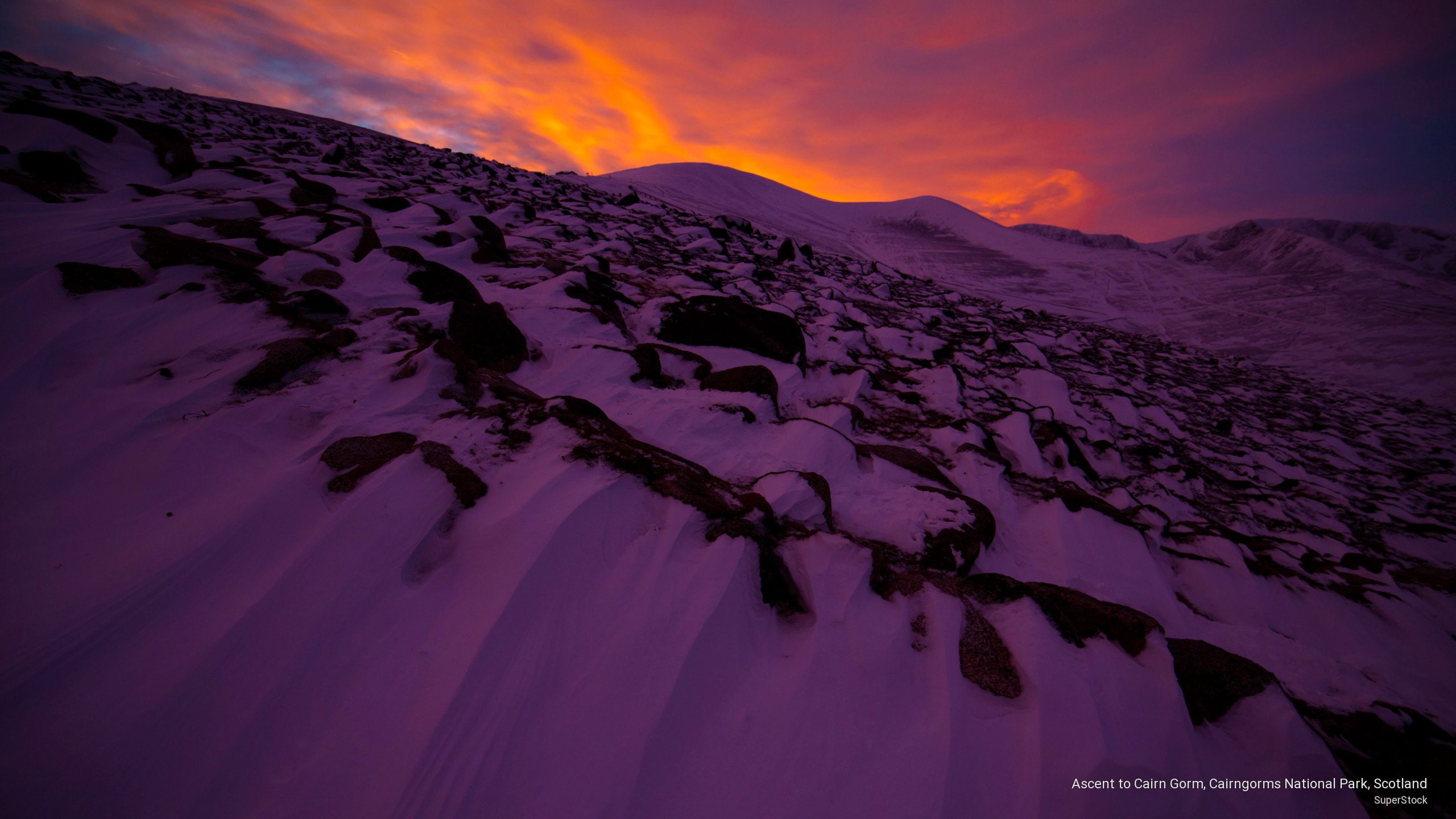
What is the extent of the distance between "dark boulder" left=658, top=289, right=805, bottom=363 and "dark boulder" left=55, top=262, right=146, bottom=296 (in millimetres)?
3208

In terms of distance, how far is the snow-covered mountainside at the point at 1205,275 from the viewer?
1175 centimetres

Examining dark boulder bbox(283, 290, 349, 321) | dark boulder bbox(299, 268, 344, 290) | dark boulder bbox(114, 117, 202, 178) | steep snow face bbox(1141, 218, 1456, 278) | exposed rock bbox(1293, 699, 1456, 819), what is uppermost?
steep snow face bbox(1141, 218, 1456, 278)

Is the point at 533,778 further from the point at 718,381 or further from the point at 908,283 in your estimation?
the point at 908,283

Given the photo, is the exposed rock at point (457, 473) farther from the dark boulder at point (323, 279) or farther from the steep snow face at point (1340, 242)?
the steep snow face at point (1340, 242)

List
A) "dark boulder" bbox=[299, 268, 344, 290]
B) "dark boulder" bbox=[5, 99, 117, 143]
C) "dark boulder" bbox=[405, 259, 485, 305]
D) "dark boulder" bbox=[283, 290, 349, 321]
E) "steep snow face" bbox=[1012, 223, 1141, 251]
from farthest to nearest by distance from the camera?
1. "steep snow face" bbox=[1012, 223, 1141, 251]
2. "dark boulder" bbox=[5, 99, 117, 143]
3. "dark boulder" bbox=[405, 259, 485, 305]
4. "dark boulder" bbox=[299, 268, 344, 290]
5. "dark boulder" bbox=[283, 290, 349, 321]

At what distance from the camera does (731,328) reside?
14.4 ft

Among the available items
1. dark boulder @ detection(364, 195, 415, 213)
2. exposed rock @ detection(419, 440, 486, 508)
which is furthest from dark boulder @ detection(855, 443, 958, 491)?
dark boulder @ detection(364, 195, 415, 213)

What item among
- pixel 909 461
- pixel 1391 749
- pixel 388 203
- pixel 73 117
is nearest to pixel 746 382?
pixel 909 461

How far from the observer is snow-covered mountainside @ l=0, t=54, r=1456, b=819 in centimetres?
116

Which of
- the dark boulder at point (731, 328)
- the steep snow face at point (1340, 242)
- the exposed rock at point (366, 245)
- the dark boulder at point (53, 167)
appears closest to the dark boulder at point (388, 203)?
the dark boulder at point (53, 167)

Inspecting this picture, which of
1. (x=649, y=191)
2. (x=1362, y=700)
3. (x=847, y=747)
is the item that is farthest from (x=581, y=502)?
(x=649, y=191)

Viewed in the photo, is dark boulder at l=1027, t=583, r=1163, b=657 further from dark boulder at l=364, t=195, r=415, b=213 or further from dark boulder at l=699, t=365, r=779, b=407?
dark boulder at l=364, t=195, r=415, b=213

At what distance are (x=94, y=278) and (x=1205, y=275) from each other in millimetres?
27773

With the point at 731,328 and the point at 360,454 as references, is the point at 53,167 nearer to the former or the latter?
the point at 360,454
